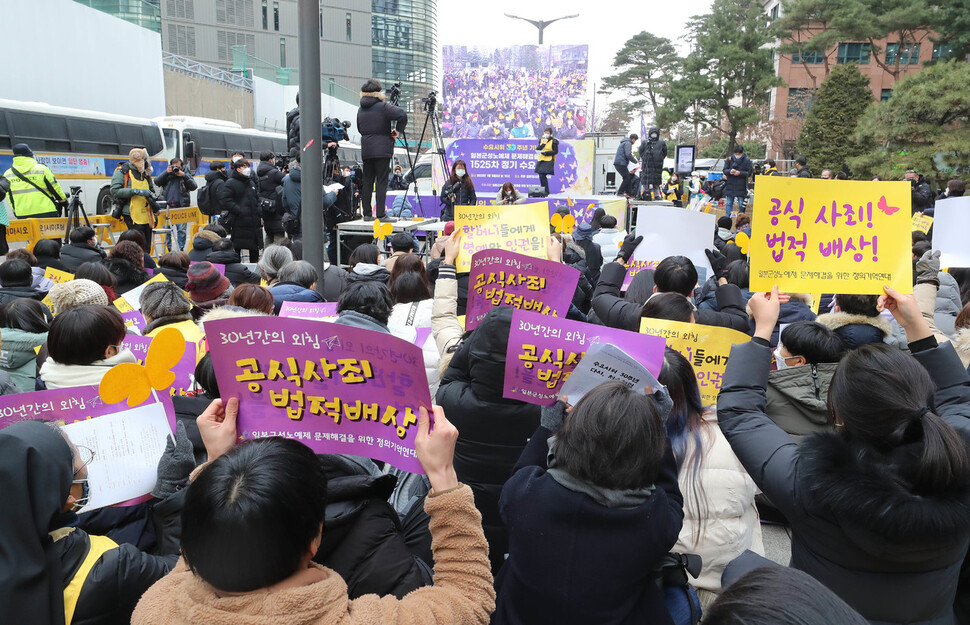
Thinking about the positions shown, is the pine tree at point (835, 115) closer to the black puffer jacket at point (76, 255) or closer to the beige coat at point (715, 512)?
the black puffer jacket at point (76, 255)

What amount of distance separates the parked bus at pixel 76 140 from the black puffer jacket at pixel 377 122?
20.4 ft

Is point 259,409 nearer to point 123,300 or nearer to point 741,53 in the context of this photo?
point 123,300

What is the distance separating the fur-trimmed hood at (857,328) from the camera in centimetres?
324

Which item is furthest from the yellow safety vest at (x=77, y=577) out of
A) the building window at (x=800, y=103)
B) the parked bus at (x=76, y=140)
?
the building window at (x=800, y=103)

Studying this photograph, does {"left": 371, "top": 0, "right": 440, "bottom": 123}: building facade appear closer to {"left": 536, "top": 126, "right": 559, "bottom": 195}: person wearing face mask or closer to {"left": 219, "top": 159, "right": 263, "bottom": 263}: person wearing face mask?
{"left": 536, "top": 126, "right": 559, "bottom": 195}: person wearing face mask

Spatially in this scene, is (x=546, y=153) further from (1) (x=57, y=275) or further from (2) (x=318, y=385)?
(2) (x=318, y=385)

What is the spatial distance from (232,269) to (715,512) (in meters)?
5.38

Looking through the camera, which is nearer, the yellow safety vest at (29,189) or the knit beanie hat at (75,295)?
the knit beanie hat at (75,295)

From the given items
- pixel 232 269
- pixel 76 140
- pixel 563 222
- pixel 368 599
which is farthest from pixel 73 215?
pixel 368 599

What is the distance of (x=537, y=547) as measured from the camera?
1.79 metres

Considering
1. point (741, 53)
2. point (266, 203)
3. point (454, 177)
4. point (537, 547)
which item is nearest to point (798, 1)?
point (741, 53)

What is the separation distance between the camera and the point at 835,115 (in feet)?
94.3

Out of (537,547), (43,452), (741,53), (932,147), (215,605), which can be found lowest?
(537,547)

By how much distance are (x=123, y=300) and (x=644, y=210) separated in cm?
372
